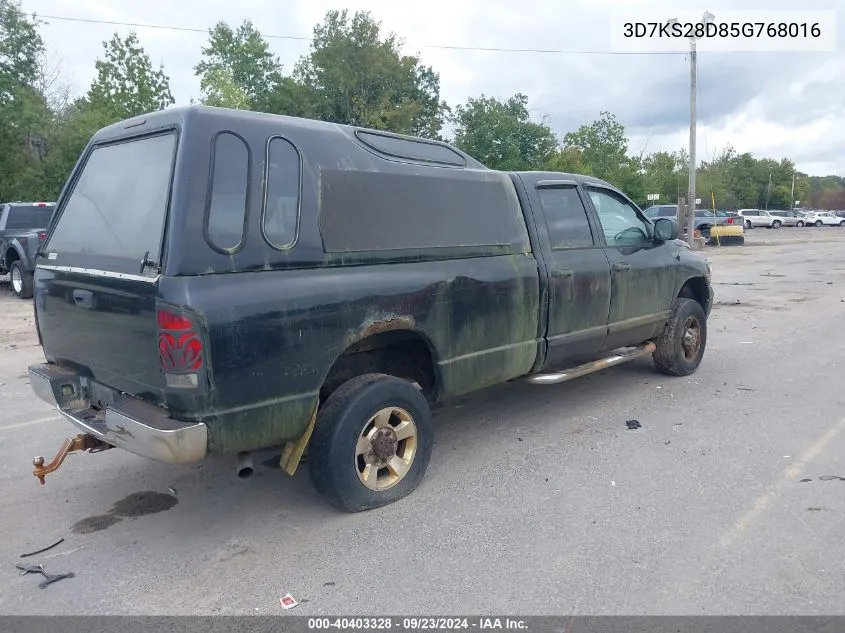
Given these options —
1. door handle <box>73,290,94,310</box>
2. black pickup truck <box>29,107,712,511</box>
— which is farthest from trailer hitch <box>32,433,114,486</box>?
door handle <box>73,290,94,310</box>

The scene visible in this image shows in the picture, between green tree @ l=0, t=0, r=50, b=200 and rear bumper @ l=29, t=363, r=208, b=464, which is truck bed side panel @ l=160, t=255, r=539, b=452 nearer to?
rear bumper @ l=29, t=363, r=208, b=464

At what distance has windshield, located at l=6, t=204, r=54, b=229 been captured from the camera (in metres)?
13.9

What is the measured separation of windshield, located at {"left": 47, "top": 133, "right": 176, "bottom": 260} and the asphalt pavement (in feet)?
5.01

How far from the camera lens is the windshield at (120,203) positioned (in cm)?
333

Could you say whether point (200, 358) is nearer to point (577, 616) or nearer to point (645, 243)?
point (577, 616)

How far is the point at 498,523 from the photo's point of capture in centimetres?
367

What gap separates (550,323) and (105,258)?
298cm

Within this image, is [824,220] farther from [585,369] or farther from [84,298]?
[84,298]

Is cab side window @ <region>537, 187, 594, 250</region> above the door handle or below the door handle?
above

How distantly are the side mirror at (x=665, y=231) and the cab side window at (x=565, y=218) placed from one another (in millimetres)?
973

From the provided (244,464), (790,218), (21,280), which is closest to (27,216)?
(21,280)

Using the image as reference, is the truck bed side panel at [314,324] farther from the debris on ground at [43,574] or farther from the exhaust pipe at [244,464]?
the debris on ground at [43,574]

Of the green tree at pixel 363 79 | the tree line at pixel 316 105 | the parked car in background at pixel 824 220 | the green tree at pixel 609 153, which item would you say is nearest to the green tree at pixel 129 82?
the tree line at pixel 316 105

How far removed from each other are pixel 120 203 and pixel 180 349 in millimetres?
1135
